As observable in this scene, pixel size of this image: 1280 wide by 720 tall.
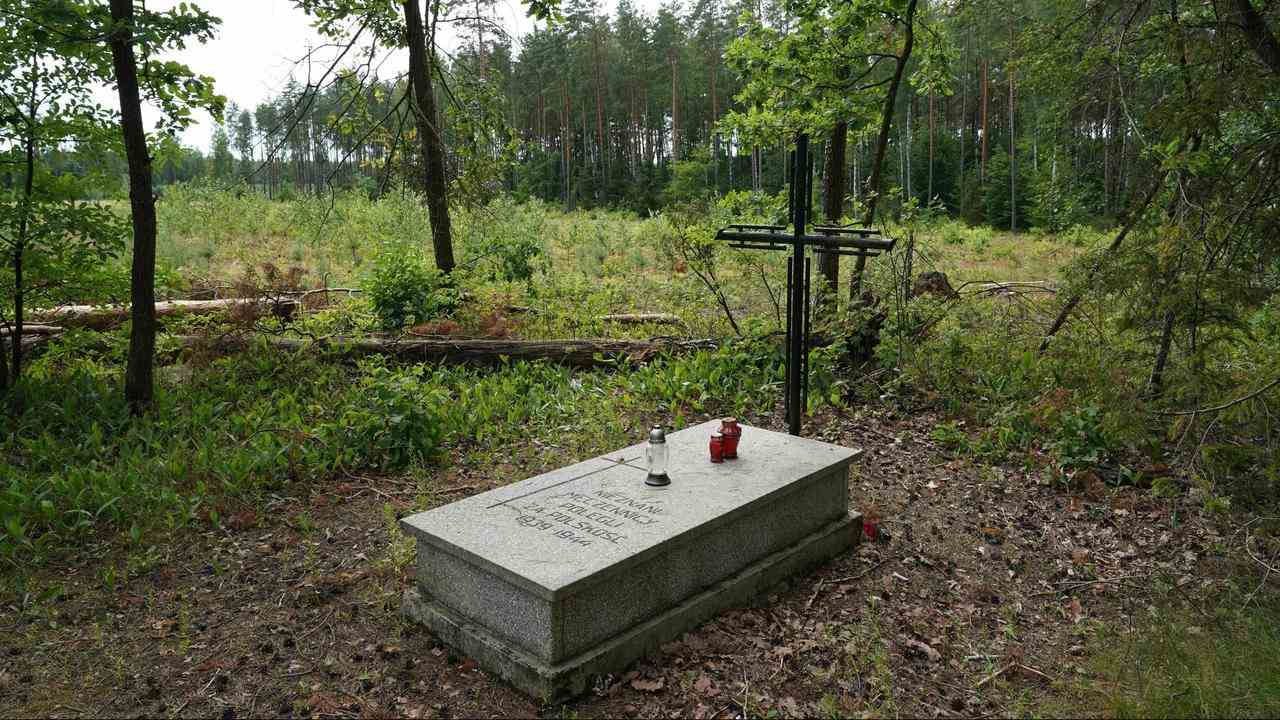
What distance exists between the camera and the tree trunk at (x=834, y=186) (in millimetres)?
8281

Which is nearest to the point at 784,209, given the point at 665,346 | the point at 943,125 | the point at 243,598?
the point at 665,346

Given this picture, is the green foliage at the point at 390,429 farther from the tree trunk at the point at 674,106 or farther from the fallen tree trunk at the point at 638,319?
the tree trunk at the point at 674,106

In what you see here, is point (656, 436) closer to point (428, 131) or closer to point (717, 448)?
point (717, 448)

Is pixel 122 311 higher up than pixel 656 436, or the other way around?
pixel 122 311

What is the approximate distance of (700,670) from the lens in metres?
3.62

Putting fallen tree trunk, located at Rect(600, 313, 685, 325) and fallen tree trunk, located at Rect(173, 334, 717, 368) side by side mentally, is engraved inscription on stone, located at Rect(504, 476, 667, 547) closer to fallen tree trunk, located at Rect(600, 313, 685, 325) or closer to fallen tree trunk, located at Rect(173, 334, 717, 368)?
fallen tree trunk, located at Rect(173, 334, 717, 368)

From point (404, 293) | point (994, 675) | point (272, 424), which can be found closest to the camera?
point (994, 675)

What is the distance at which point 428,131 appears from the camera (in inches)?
387

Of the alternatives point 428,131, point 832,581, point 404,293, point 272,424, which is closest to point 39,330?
point 404,293

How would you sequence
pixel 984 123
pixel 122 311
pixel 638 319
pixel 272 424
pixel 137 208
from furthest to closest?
pixel 984 123, pixel 638 319, pixel 122 311, pixel 272 424, pixel 137 208

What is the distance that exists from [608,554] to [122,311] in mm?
7573

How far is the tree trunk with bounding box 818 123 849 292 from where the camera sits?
8.28 meters

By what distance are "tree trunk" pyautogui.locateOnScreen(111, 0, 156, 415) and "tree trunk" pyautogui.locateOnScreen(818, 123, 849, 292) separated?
6029 mm

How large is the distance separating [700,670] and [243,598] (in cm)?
250
